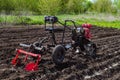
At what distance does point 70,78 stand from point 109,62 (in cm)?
263

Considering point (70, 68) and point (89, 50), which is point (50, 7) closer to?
point (89, 50)

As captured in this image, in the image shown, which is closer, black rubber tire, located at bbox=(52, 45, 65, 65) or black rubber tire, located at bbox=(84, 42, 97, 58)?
black rubber tire, located at bbox=(52, 45, 65, 65)

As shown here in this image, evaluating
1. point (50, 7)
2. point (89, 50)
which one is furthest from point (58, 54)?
point (50, 7)

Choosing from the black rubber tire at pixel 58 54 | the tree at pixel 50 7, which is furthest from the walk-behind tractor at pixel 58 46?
the tree at pixel 50 7

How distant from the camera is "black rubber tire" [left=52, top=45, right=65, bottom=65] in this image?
9070 millimetres

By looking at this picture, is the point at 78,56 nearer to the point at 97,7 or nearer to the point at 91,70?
the point at 91,70

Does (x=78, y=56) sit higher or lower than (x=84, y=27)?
lower

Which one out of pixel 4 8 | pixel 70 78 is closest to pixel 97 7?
pixel 4 8

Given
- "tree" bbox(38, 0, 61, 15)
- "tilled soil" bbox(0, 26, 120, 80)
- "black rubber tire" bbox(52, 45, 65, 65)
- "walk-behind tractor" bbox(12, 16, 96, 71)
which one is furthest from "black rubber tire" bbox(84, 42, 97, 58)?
"tree" bbox(38, 0, 61, 15)

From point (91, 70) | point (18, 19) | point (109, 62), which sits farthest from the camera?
point (18, 19)

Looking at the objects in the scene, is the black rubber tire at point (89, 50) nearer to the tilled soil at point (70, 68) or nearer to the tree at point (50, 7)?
the tilled soil at point (70, 68)

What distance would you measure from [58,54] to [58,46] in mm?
252

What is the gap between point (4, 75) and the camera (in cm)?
805

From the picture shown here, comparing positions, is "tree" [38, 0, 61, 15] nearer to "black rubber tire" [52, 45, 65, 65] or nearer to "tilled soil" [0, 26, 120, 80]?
"tilled soil" [0, 26, 120, 80]
